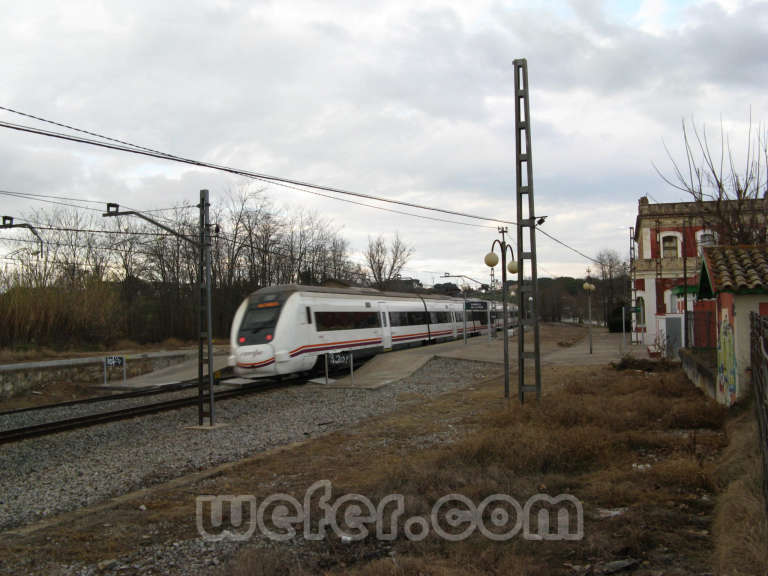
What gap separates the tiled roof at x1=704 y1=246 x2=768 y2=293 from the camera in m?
9.98

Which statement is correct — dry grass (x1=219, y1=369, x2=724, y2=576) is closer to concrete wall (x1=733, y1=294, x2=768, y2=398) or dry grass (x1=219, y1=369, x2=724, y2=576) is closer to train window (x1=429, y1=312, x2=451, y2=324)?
concrete wall (x1=733, y1=294, x2=768, y2=398)

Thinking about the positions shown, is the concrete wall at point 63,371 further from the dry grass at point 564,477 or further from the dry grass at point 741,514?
the dry grass at point 741,514

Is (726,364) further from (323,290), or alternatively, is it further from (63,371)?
(63,371)

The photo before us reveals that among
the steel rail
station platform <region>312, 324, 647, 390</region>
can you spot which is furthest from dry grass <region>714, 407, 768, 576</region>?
the steel rail

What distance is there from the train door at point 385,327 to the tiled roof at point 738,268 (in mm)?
16477

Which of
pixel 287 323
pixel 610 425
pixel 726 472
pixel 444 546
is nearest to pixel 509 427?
pixel 610 425

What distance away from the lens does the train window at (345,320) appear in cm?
2151

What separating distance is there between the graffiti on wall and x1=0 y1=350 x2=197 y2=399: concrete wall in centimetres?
2036

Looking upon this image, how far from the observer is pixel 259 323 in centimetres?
1977

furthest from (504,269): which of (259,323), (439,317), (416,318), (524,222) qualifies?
(439,317)

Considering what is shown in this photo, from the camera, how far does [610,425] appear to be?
9859mm

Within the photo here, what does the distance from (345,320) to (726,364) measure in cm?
1461

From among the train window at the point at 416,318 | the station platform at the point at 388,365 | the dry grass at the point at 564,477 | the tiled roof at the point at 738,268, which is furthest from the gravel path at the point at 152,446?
the train window at the point at 416,318

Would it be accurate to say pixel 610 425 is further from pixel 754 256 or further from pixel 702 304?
pixel 702 304
